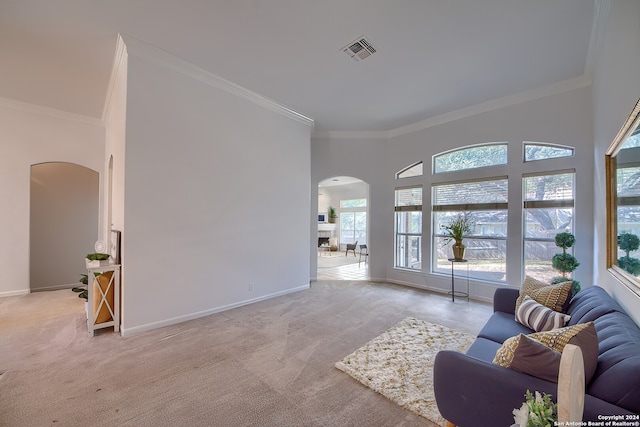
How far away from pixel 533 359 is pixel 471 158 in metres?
4.28

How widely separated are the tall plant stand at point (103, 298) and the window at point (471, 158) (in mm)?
5477

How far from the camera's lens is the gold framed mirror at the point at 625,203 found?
5.70 feet

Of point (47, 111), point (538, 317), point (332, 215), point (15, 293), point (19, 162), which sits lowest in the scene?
point (15, 293)

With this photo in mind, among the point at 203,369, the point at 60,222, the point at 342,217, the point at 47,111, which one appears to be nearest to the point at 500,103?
the point at 203,369

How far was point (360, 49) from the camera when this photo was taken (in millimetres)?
3123

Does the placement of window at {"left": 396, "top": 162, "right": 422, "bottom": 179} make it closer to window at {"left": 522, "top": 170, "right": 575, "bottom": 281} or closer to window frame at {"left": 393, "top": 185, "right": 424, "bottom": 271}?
window frame at {"left": 393, "top": 185, "right": 424, "bottom": 271}

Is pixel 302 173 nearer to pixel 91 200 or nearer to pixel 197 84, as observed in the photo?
pixel 197 84

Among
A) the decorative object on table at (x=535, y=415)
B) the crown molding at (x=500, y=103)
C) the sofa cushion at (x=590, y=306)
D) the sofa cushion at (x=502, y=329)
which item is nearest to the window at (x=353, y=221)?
the crown molding at (x=500, y=103)

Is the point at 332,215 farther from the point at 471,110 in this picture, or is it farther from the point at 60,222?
the point at 60,222

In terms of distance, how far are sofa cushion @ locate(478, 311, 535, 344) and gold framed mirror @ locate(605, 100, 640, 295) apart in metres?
0.79

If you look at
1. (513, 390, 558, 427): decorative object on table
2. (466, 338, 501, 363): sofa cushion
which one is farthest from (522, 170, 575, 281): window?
(513, 390, 558, 427): decorative object on table

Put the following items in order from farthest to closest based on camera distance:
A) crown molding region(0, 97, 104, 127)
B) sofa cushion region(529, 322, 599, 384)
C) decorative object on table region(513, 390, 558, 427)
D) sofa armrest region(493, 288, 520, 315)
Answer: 1. crown molding region(0, 97, 104, 127)
2. sofa armrest region(493, 288, 520, 315)
3. sofa cushion region(529, 322, 599, 384)
4. decorative object on table region(513, 390, 558, 427)

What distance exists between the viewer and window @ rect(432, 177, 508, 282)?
4.46m

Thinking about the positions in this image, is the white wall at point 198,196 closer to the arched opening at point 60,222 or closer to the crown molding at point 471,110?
the crown molding at point 471,110
